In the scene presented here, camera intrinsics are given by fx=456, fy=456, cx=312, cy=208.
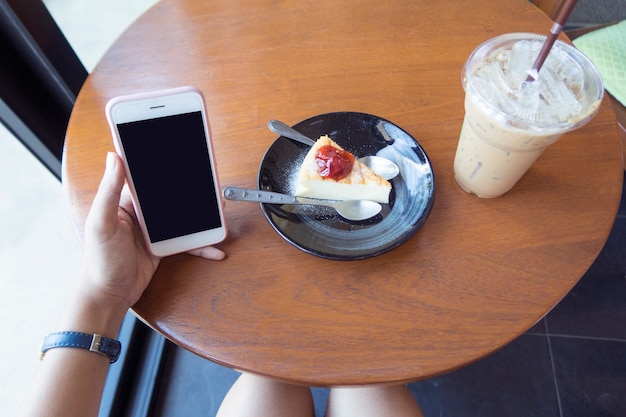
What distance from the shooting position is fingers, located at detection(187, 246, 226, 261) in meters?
0.74

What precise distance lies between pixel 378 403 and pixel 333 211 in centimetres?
40

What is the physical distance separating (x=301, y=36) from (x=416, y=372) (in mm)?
752

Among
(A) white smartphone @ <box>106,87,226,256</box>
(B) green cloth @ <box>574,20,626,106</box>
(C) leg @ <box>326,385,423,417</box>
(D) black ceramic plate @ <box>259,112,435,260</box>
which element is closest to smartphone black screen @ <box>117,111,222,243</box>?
(A) white smartphone @ <box>106,87,226,256</box>

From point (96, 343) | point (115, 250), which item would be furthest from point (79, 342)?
point (115, 250)

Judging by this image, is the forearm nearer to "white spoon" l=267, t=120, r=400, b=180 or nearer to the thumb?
the thumb

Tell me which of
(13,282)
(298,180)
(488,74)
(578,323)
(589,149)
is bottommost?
(578,323)

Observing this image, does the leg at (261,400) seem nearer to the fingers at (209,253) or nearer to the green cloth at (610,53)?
the fingers at (209,253)

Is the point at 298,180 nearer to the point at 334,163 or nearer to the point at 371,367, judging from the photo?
the point at 334,163

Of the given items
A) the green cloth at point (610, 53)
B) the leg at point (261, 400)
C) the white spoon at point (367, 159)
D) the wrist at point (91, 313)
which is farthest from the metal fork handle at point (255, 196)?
the green cloth at point (610, 53)

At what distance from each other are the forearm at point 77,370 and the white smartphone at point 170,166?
13 centimetres

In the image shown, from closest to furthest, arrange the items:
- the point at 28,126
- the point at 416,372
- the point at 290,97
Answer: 1. the point at 416,372
2. the point at 290,97
3. the point at 28,126

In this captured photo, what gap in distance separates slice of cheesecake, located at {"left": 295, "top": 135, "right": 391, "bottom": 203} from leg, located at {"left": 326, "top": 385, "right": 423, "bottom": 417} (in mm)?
372

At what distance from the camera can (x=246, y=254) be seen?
750mm

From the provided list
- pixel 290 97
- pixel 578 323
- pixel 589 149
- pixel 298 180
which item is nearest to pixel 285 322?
pixel 298 180
